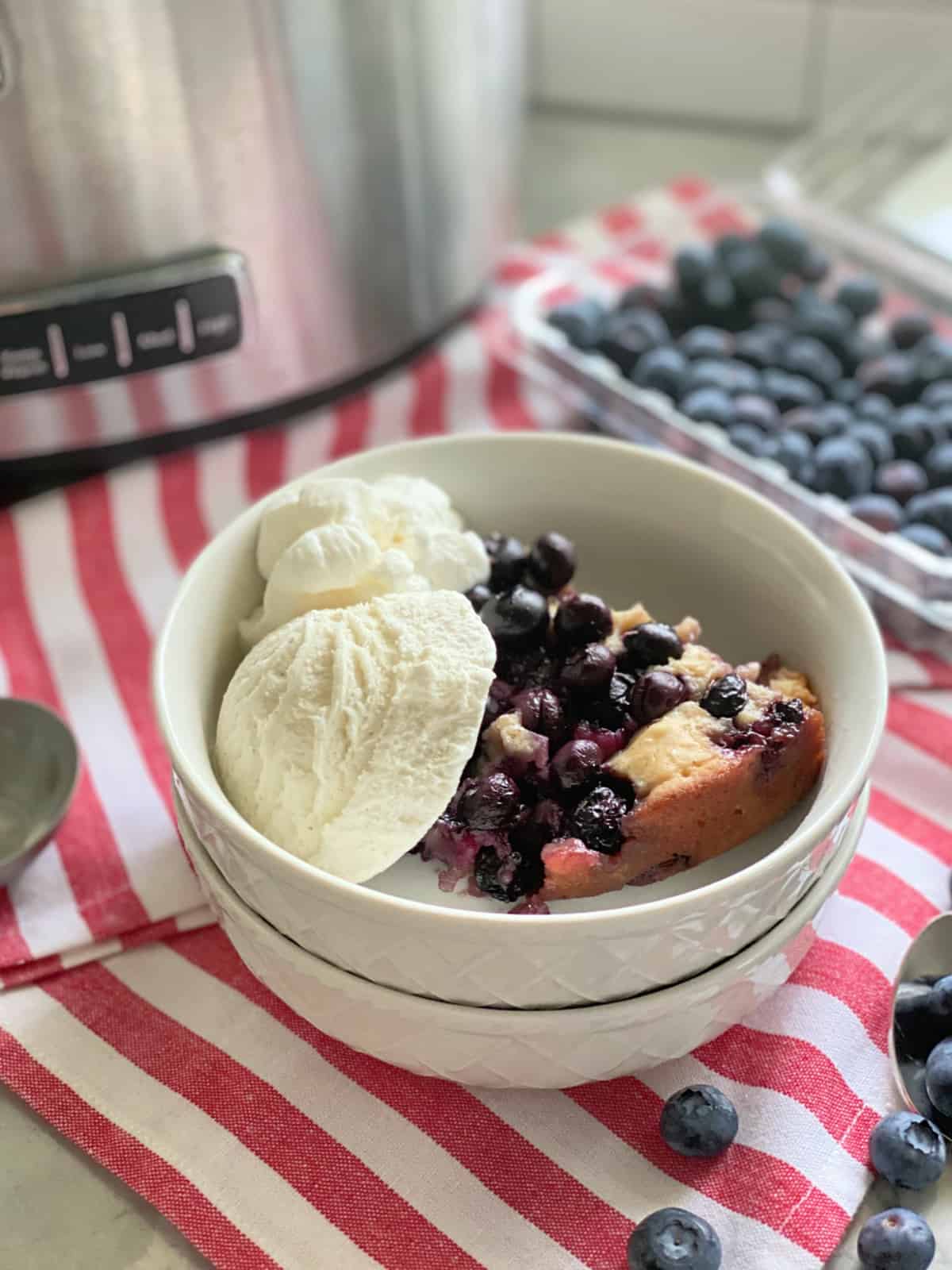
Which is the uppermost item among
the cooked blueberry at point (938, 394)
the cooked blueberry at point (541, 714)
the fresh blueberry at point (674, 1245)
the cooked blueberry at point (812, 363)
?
the cooked blueberry at point (541, 714)

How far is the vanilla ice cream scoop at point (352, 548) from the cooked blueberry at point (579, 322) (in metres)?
→ 0.36

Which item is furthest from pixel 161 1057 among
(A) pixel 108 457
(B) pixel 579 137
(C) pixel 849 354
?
(B) pixel 579 137

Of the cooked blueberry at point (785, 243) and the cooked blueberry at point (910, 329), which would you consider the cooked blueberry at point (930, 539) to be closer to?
the cooked blueberry at point (910, 329)

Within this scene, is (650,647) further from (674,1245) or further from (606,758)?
(674,1245)

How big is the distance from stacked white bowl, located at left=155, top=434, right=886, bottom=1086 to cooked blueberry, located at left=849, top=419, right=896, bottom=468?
25 cm

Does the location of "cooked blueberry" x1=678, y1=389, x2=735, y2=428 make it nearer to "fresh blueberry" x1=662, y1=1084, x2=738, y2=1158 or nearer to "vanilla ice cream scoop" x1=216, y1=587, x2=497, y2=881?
"vanilla ice cream scoop" x1=216, y1=587, x2=497, y2=881

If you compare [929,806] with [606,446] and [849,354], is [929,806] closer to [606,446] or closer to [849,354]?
[606,446]

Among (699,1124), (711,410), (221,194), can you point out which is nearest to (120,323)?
(221,194)

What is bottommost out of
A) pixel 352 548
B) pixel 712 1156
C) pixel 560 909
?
pixel 712 1156

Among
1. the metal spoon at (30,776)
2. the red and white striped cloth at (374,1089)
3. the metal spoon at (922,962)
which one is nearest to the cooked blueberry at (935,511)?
the red and white striped cloth at (374,1089)

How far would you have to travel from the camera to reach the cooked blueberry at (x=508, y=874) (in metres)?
0.60

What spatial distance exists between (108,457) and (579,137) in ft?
2.59

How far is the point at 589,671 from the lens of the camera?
661 mm

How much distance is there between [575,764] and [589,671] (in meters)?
0.06
